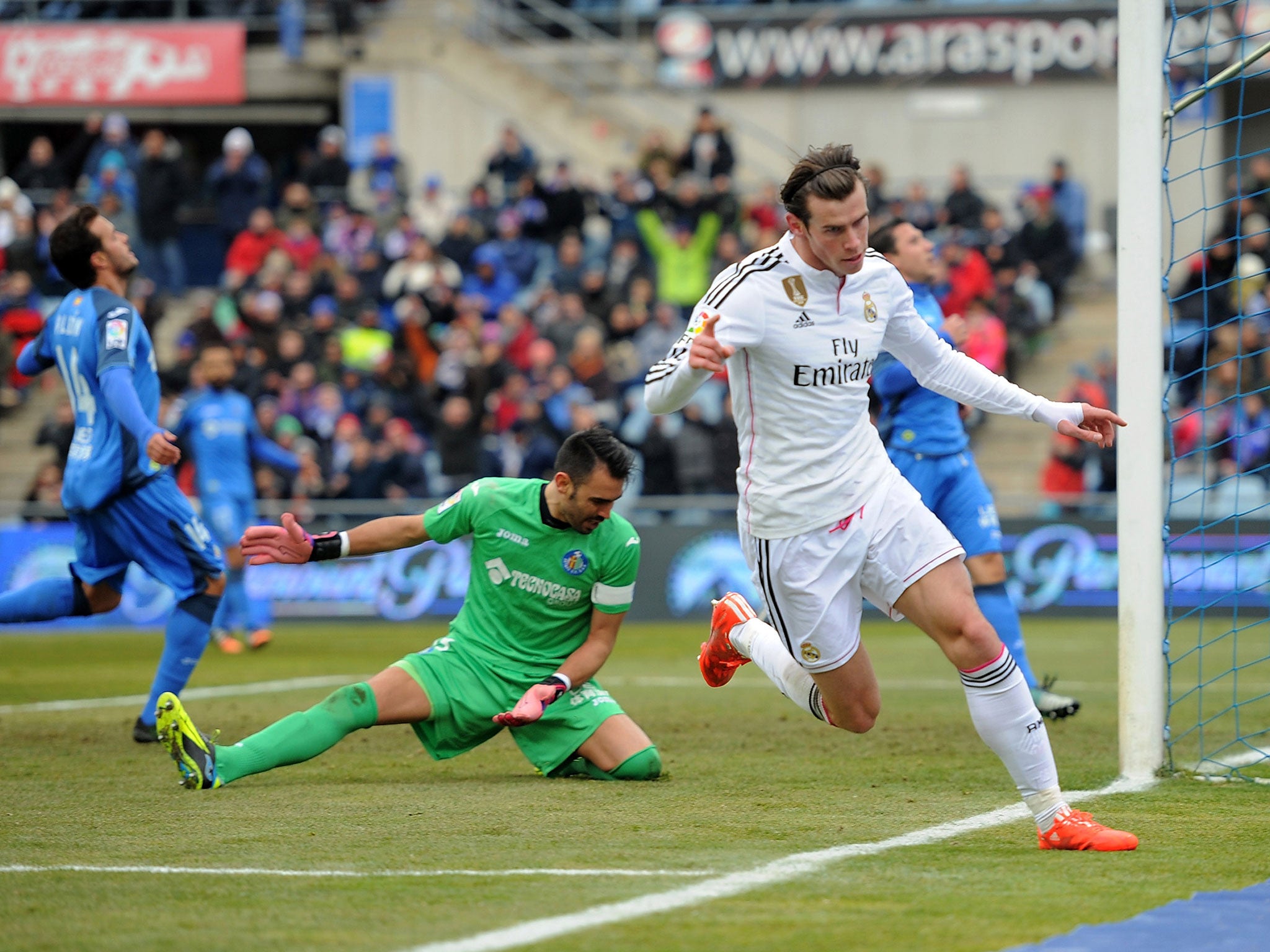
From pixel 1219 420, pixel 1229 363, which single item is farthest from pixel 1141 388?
pixel 1219 420

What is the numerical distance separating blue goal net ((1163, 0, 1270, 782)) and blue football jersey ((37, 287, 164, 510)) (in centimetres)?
491

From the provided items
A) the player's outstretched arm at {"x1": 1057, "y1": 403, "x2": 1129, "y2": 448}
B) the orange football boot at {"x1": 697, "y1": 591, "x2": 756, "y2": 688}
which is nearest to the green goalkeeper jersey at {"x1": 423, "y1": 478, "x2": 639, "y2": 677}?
the orange football boot at {"x1": 697, "y1": 591, "x2": 756, "y2": 688}

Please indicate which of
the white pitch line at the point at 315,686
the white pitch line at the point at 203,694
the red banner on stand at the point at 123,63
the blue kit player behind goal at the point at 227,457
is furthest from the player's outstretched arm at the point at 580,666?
the red banner on stand at the point at 123,63

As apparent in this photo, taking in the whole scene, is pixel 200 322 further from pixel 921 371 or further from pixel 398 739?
pixel 921 371

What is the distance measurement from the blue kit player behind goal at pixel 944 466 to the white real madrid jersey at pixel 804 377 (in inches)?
102

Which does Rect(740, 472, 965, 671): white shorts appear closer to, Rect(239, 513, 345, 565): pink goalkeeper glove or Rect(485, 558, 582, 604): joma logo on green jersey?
Rect(485, 558, 582, 604): joma logo on green jersey

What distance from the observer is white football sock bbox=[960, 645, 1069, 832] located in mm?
5348

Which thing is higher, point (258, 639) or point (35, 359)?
point (35, 359)

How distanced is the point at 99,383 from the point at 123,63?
68.3ft

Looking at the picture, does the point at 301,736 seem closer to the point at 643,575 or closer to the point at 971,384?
the point at 971,384

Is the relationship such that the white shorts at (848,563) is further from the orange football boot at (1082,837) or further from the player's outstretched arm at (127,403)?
the player's outstretched arm at (127,403)

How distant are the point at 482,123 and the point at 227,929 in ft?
77.0

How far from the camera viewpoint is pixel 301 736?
6.58 m

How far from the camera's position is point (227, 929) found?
413 centimetres
